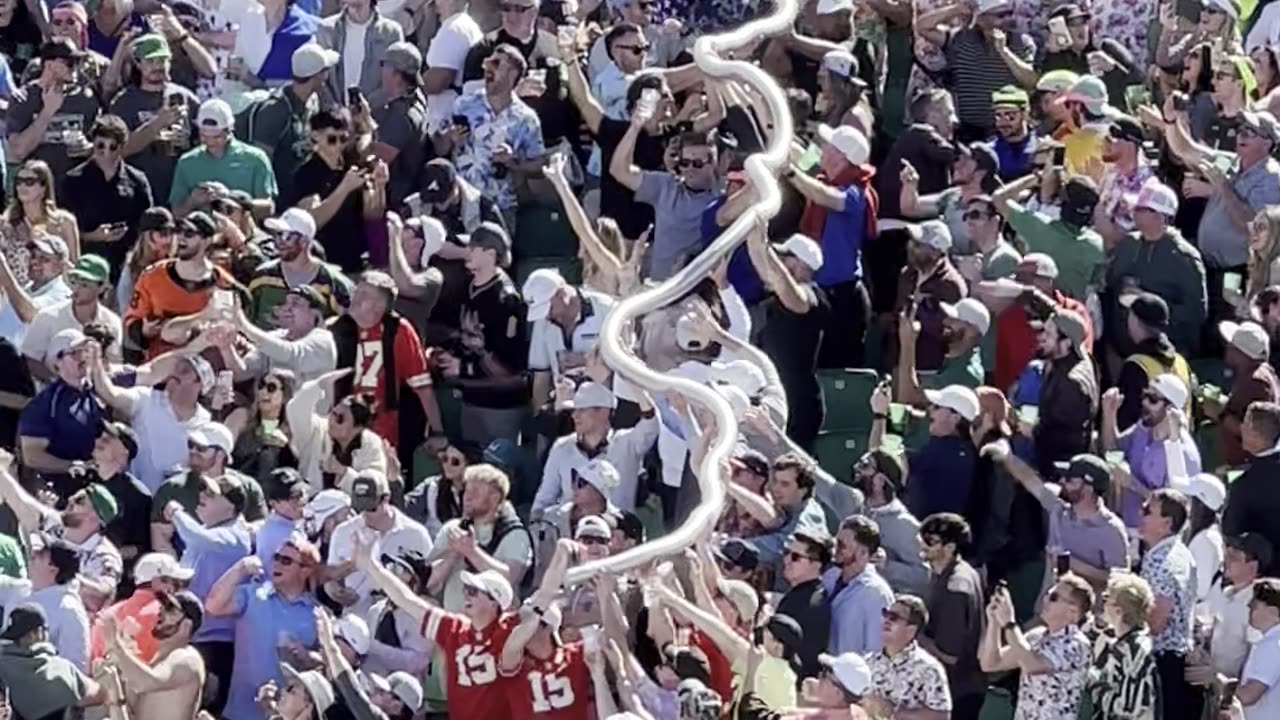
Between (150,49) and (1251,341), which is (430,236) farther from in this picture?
(1251,341)

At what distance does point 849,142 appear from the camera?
62.9 ft

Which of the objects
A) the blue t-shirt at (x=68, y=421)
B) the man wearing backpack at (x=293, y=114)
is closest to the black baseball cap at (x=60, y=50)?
the man wearing backpack at (x=293, y=114)

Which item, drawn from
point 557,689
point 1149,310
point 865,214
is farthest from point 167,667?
point 1149,310

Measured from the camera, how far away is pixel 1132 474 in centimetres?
1759

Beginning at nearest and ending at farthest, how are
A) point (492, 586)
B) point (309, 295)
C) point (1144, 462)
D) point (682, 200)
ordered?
point (492, 586) → point (1144, 462) → point (309, 295) → point (682, 200)

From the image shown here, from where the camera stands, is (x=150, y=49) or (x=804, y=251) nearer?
(x=804, y=251)

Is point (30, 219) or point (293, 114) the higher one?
point (30, 219)

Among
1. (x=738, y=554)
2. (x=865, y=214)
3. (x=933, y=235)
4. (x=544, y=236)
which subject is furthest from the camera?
(x=544, y=236)

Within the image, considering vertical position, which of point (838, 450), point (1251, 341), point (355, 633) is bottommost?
point (838, 450)

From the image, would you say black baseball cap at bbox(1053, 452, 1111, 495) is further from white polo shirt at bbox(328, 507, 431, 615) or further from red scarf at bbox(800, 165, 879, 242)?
white polo shirt at bbox(328, 507, 431, 615)

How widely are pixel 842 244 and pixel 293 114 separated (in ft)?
10.6

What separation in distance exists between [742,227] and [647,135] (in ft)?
5.48

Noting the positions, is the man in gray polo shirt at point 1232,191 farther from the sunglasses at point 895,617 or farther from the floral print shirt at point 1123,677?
the sunglasses at point 895,617

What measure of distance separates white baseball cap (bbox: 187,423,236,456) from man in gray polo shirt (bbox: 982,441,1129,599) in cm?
358
